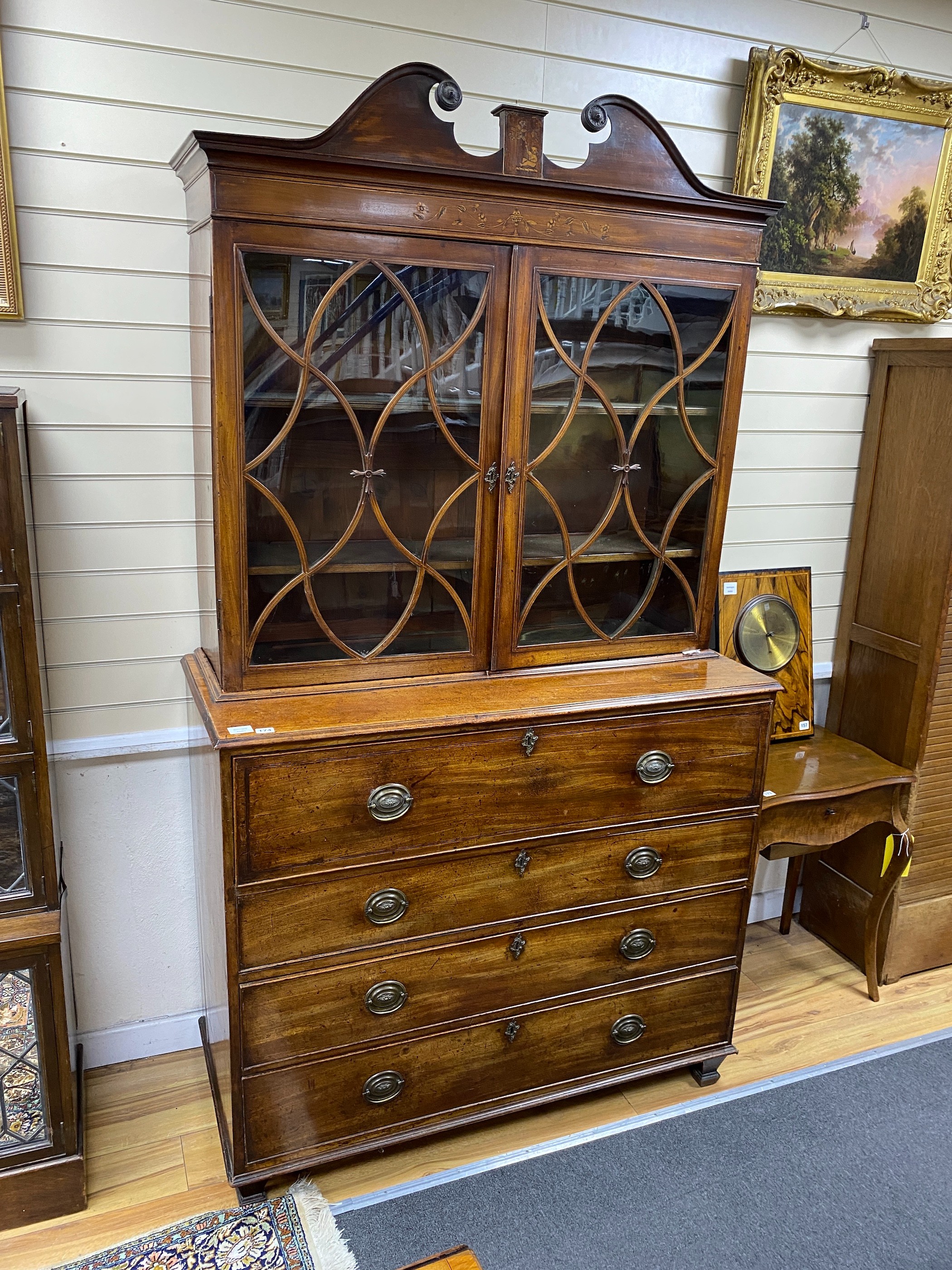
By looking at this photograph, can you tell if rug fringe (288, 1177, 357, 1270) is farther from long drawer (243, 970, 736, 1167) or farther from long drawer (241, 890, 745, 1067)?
long drawer (241, 890, 745, 1067)

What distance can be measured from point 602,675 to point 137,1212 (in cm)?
146

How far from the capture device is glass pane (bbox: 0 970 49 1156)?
1.79m

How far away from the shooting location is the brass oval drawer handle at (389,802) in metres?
1.75

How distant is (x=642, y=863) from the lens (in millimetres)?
2043

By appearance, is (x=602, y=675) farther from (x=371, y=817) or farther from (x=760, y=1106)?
(x=760, y=1106)

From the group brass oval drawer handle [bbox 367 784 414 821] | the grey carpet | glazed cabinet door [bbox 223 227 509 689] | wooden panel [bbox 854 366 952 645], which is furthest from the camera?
wooden panel [bbox 854 366 952 645]

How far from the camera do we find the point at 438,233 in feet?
5.52

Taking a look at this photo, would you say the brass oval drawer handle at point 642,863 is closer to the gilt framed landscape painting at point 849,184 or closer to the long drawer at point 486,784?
Result: the long drawer at point 486,784

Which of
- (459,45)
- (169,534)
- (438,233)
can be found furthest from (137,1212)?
(459,45)

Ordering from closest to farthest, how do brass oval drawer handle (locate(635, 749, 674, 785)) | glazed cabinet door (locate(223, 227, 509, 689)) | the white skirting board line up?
glazed cabinet door (locate(223, 227, 509, 689)) → brass oval drawer handle (locate(635, 749, 674, 785)) → the white skirting board

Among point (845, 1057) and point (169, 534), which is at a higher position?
point (169, 534)

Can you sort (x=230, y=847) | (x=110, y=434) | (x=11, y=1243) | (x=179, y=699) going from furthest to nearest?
(x=179, y=699) < (x=110, y=434) < (x=11, y=1243) < (x=230, y=847)

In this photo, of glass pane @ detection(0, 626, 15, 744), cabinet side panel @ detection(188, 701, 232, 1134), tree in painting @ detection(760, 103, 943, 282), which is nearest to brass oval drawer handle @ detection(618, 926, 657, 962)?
cabinet side panel @ detection(188, 701, 232, 1134)

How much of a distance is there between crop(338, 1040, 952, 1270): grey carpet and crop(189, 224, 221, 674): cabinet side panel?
1.23 metres
